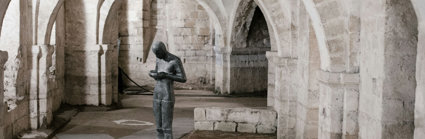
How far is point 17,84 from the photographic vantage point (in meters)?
6.36

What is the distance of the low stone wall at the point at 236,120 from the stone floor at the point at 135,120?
0.17 m

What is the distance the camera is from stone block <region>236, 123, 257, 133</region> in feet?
23.6

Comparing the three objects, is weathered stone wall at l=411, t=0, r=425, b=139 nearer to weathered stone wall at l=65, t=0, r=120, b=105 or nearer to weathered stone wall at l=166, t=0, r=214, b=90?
weathered stone wall at l=65, t=0, r=120, b=105

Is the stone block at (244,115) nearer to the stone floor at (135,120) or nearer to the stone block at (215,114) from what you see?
the stone block at (215,114)

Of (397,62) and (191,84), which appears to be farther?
(191,84)

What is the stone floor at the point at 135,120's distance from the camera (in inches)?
274

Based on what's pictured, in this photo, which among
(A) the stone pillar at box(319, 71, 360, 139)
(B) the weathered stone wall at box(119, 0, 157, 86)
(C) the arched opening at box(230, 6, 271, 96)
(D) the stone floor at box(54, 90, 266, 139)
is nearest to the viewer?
(A) the stone pillar at box(319, 71, 360, 139)

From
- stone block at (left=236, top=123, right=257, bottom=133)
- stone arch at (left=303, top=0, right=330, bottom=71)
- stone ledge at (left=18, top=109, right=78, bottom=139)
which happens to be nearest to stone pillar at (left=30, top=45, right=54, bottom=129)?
stone ledge at (left=18, top=109, right=78, bottom=139)

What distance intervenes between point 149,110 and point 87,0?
7.94ft

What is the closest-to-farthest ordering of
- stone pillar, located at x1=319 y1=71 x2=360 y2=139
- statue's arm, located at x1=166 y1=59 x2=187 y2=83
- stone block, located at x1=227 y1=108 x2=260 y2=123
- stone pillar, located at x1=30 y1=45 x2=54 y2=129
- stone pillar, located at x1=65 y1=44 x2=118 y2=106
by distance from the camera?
stone pillar, located at x1=319 y1=71 x2=360 y2=139 < statue's arm, located at x1=166 y1=59 x2=187 y2=83 < stone pillar, located at x1=30 y1=45 x2=54 y2=129 < stone block, located at x1=227 y1=108 x2=260 y2=123 < stone pillar, located at x1=65 y1=44 x2=118 y2=106

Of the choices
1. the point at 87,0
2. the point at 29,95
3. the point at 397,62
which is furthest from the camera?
the point at 87,0

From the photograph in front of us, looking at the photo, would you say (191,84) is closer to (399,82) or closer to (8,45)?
(8,45)

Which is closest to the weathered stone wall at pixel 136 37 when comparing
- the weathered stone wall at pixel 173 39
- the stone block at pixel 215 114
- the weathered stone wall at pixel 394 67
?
the weathered stone wall at pixel 173 39

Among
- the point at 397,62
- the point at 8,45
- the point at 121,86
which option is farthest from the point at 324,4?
the point at 121,86
